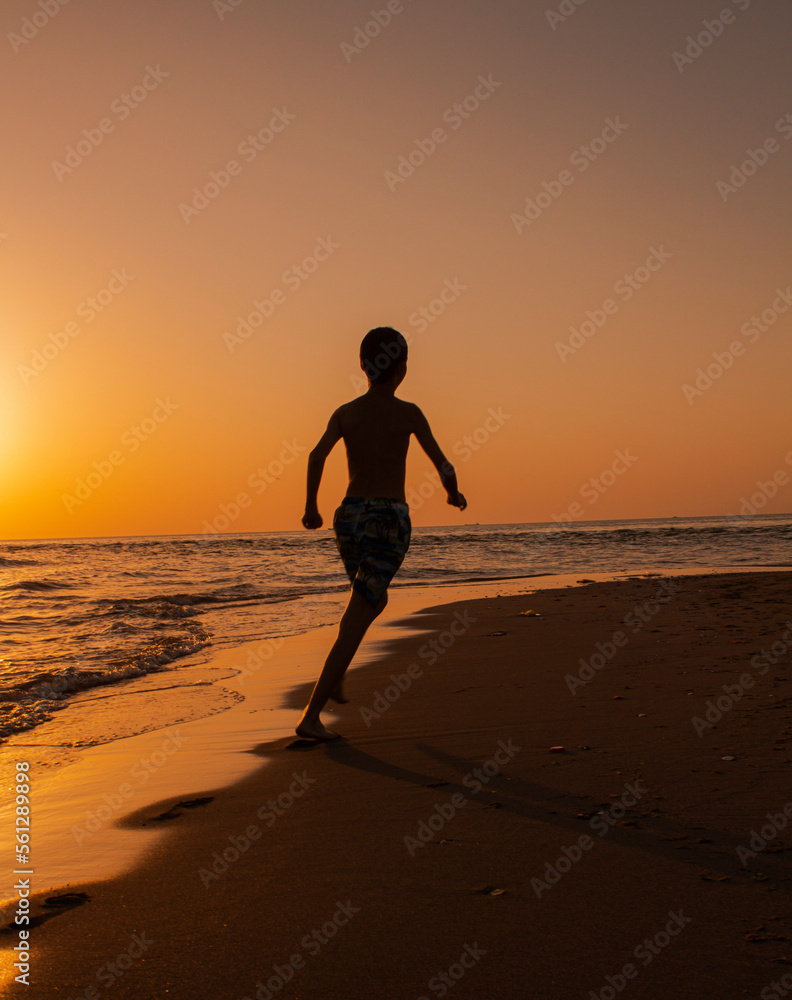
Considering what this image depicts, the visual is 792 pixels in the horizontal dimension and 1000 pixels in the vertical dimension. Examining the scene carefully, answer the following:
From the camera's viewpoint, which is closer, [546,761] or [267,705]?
[546,761]

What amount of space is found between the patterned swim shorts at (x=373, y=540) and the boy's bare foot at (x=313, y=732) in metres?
0.65

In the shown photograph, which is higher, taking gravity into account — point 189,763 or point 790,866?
point 189,763

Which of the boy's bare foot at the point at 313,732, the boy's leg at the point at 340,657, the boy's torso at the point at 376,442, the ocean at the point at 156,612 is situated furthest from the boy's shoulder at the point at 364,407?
the ocean at the point at 156,612

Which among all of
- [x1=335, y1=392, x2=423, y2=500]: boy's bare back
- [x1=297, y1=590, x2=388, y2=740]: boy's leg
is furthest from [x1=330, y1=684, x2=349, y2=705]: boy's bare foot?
[x1=335, y1=392, x2=423, y2=500]: boy's bare back

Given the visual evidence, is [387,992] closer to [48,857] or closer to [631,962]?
[631,962]

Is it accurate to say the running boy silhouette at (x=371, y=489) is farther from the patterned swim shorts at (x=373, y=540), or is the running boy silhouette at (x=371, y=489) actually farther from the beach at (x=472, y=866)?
the beach at (x=472, y=866)

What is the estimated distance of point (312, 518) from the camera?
149 inches

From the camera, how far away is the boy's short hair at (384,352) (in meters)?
3.71

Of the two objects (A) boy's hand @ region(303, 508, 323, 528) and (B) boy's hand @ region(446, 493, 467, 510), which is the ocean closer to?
(A) boy's hand @ region(303, 508, 323, 528)

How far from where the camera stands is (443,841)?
87.6 inches

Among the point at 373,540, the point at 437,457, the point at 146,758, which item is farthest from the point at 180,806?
the point at 437,457

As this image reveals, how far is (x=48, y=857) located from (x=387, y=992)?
4.51ft

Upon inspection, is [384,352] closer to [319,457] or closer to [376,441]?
[376,441]

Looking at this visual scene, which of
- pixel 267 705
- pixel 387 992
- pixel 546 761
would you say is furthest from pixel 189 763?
pixel 387 992
